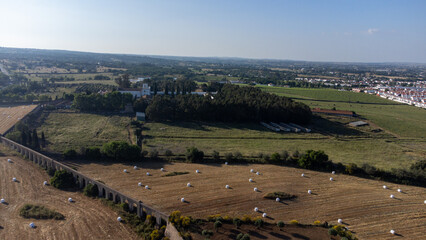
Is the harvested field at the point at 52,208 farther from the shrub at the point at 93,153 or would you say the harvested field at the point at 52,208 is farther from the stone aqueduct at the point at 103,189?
the shrub at the point at 93,153

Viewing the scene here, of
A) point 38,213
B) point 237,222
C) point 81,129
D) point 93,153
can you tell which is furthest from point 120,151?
point 237,222

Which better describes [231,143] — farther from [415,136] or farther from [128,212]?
[415,136]

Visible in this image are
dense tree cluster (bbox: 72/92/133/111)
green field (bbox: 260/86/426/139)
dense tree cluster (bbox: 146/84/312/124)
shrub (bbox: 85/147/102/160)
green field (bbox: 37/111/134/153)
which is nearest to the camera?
shrub (bbox: 85/147/102/160)

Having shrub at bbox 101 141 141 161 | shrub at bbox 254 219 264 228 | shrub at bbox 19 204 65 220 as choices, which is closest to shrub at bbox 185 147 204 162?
shrub at bbox 101 141 141 161

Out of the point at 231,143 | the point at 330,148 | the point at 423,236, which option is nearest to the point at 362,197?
the point at 423,236

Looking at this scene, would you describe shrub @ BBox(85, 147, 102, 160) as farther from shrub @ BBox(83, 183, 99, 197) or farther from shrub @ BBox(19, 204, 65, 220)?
shrub @ BBox(19, 204, 65, 220)

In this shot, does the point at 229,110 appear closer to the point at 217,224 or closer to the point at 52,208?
the point at 217,224
